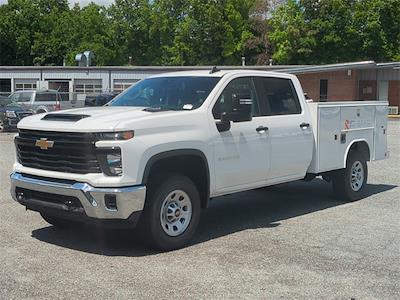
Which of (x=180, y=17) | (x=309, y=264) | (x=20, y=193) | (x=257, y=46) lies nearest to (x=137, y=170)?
(x=20, y=193)

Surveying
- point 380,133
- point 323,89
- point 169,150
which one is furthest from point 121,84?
point 169,150

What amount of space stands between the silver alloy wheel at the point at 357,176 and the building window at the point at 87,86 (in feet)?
139

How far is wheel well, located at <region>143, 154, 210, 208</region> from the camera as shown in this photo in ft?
20.5

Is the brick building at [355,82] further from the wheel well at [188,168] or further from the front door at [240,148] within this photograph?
the wheel well at [188,168]

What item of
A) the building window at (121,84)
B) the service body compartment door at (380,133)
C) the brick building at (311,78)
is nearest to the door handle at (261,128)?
the service body compartment door at (380,133)

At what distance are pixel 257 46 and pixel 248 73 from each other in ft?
191

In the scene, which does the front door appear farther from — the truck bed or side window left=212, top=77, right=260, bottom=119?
the truck bed

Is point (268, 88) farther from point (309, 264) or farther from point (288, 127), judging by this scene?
point (309, 264)

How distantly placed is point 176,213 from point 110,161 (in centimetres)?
109

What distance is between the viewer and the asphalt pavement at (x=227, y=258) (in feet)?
16.9

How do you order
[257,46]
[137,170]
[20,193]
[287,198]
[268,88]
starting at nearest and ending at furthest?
1. [137,170]
2. [20,193]
3. [268,88]
4. [287,198]
5. [257,46]

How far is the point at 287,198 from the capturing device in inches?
388

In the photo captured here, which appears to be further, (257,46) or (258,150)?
(257,46)

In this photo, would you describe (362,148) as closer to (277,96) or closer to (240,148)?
(277,96)
